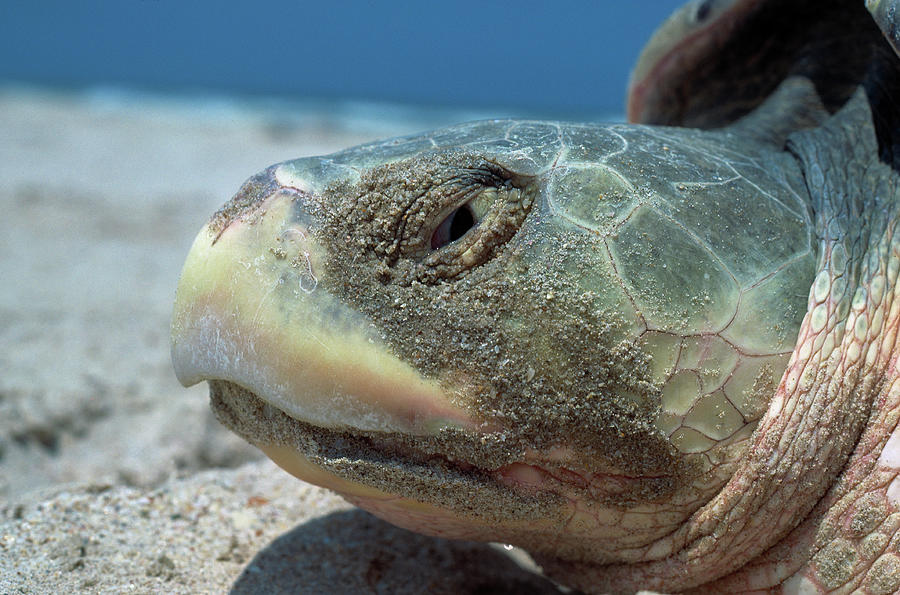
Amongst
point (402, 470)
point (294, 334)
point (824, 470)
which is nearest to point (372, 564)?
point (402, 470)

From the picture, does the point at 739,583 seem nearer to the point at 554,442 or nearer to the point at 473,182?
the point at 554,442

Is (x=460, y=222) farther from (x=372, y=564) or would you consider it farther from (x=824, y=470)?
(x=372, y=564)

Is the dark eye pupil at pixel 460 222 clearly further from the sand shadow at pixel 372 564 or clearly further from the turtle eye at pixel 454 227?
the sand shadow at pixel 372 564

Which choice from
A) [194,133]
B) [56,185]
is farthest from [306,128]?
[56,185]

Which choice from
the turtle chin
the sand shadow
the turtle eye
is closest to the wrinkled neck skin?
the turtle chin

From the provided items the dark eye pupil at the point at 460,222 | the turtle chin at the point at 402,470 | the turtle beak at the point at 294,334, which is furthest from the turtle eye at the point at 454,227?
the turtle chin at the point at 402,470
